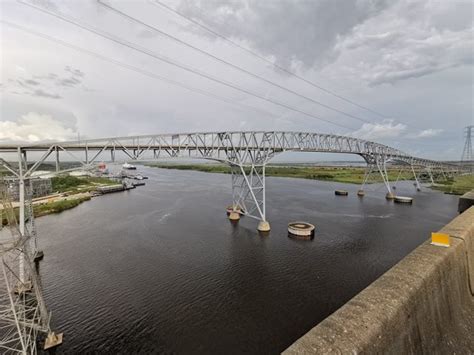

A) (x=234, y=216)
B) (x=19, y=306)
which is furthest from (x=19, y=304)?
(x=234, y=216)

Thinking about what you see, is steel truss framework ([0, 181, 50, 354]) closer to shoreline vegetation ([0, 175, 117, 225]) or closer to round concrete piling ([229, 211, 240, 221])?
shoreline vegetation ([0, 175, 117, 225])

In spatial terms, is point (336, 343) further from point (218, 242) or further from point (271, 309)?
point (218, 242)

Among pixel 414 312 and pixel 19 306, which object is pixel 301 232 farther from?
pixel 19 306

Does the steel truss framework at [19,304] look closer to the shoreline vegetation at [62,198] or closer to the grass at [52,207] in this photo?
the shoreline vegetation at [62,198]

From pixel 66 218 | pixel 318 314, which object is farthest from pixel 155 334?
pixel 66 218

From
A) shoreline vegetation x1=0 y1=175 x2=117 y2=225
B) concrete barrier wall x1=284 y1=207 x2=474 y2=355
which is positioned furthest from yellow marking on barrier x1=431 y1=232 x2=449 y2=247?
shoreline vegetation x1=0 y1=175 x2=117 y2=225

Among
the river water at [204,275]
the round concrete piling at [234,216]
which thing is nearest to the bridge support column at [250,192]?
the round concrete piling at [234,216]
